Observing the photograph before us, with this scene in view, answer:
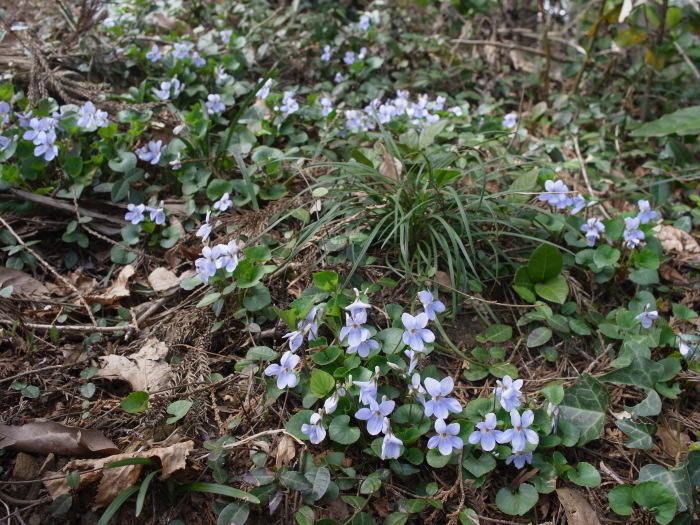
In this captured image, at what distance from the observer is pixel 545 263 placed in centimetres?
236

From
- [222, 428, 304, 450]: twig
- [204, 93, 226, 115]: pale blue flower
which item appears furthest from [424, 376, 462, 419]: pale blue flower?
[204, 93, 226, 115]: pale blue flower

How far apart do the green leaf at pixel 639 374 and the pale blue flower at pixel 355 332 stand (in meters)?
0.94

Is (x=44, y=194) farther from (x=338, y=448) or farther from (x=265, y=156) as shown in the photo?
(x=338, y=448)

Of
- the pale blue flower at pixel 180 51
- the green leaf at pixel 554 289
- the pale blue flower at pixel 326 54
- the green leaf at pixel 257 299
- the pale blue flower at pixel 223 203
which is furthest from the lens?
the pale blue flower at pixel 326 54

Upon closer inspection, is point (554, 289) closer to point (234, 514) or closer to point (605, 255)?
point (605, 255)

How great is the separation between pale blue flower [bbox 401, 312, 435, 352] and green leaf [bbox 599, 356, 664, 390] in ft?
2.44

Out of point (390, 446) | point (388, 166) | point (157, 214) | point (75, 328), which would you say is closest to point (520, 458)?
point (390, 446)

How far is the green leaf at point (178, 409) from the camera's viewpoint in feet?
6.12

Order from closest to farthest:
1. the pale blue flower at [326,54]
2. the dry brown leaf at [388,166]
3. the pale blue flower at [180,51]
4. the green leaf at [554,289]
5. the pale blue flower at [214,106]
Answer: the green leaf at [554,289], the dry brown leaf at [388,166], the pale blue flower at [214,106], the pale blue flower at [180,51], the pale blue flower at [326,54]

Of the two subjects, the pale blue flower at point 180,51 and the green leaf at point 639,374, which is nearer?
the green leaf at point 639,374

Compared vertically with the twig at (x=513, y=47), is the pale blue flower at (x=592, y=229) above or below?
below

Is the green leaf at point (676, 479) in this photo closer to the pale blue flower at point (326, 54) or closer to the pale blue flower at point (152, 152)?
the pale blue flower at point (152, 152)

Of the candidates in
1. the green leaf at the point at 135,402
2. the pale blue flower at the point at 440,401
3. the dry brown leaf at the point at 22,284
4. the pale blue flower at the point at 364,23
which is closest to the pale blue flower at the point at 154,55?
the pale blue flower at the point at 364,23

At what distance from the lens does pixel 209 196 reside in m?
2.69
